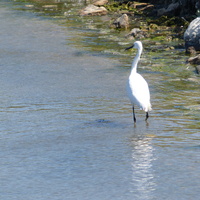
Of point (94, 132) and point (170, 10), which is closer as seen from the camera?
point (94, 132)

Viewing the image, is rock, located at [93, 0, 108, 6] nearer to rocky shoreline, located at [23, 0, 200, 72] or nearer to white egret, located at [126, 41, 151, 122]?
rocky shoreline, located at [23, 0, 200, 72]

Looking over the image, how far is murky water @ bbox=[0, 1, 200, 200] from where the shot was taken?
7.33 metres

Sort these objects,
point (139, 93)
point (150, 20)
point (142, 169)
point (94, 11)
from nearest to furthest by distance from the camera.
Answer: point (142, 169) → point (139, 93) → point (150, 20) → point (94, 11)

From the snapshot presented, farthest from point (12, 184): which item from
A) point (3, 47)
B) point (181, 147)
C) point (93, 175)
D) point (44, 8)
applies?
point (44, 8)

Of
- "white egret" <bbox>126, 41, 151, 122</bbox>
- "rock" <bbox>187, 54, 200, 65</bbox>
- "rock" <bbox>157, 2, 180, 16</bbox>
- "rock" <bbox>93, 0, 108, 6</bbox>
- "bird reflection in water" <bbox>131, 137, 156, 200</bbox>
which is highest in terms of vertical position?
"rock" <bbox>93, 0, 108, 6</bbox>

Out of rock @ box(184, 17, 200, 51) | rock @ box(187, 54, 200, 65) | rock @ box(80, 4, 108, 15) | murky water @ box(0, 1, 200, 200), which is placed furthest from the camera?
rock @ box(80, 4, 108, 15)

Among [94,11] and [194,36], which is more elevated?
[94,11]

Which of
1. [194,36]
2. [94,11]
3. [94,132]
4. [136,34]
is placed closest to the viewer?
[94,132]

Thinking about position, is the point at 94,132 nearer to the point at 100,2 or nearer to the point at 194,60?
the point at 194,60

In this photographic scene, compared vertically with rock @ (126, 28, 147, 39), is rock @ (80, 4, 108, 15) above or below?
above

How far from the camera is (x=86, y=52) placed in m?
20.0

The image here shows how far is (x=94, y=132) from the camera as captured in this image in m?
9.99

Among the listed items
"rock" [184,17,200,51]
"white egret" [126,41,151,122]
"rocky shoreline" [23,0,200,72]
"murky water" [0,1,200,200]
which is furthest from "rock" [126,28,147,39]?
"white egret" [126,41,151,122]

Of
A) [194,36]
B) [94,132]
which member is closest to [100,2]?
[194,36]
